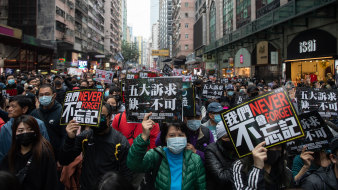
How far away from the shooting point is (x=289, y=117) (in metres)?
3.02

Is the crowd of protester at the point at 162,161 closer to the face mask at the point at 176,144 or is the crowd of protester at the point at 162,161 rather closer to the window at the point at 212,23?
the face mask at the point at 176,144

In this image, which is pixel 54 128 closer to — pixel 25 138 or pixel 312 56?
pixel 25 138

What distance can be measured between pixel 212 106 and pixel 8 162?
3931 millimetres

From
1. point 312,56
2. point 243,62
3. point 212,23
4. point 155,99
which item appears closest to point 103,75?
point 155,99

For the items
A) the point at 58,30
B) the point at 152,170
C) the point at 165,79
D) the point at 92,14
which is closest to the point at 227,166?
the point at 152,170

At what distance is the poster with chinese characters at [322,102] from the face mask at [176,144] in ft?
14.8

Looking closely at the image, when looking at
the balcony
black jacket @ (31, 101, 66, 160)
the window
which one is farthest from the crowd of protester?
the window

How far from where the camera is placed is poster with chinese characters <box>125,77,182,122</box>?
3.80 m

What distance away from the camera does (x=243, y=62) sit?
34750 mm

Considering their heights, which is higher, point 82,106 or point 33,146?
point 82,106

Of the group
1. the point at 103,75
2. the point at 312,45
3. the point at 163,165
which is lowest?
the point at 163,165

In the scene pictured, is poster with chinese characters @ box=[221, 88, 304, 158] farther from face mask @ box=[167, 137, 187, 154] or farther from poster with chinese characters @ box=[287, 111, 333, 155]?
poster with chinese characters @ box=[287, 111, 333, 155]

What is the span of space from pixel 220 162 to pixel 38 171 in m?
2.23

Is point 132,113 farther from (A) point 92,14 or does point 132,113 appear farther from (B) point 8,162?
(A) point 92,14
